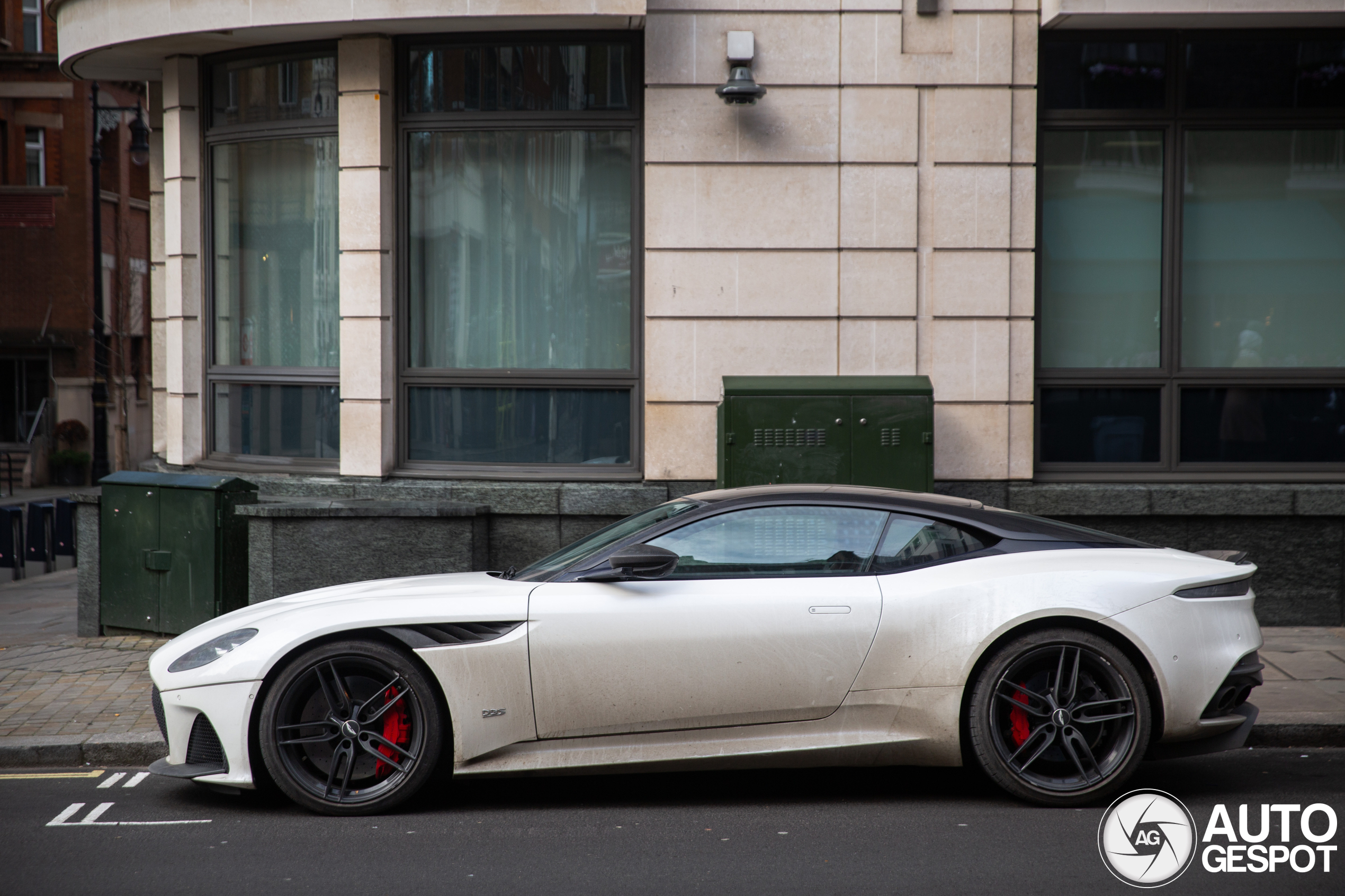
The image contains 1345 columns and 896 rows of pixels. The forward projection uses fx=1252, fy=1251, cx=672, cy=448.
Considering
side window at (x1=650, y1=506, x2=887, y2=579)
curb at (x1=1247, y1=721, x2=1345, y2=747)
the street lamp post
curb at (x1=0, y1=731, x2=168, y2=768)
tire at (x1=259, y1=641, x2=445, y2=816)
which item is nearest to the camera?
tire at (x1=259, y1=641, x2=445, y2=816)

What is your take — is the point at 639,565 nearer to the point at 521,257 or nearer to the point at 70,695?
the point at 70,695

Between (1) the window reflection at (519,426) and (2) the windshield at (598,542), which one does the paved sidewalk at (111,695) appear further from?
(1) the window reflection at (519,426)

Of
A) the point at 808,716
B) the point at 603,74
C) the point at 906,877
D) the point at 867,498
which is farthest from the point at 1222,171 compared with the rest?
the point at 906,877

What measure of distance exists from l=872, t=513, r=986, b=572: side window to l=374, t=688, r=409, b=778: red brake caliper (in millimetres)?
2013

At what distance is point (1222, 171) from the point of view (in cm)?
947

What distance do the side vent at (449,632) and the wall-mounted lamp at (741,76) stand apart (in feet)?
16.3

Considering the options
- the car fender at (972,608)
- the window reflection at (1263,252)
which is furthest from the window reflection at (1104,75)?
the car fender at (972,608)

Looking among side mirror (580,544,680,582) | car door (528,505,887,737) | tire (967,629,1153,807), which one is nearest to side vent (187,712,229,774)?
car door (528,505,887,737)

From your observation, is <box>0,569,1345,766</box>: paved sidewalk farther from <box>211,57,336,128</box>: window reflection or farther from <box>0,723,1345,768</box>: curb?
<box>211,57,336,128</box>: window reflection

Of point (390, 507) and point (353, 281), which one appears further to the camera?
point (353, 281)

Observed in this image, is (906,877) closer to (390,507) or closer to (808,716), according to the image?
(808,716)

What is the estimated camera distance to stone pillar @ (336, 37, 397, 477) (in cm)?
938

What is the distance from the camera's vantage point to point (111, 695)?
7.09 m

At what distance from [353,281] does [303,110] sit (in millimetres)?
1508
